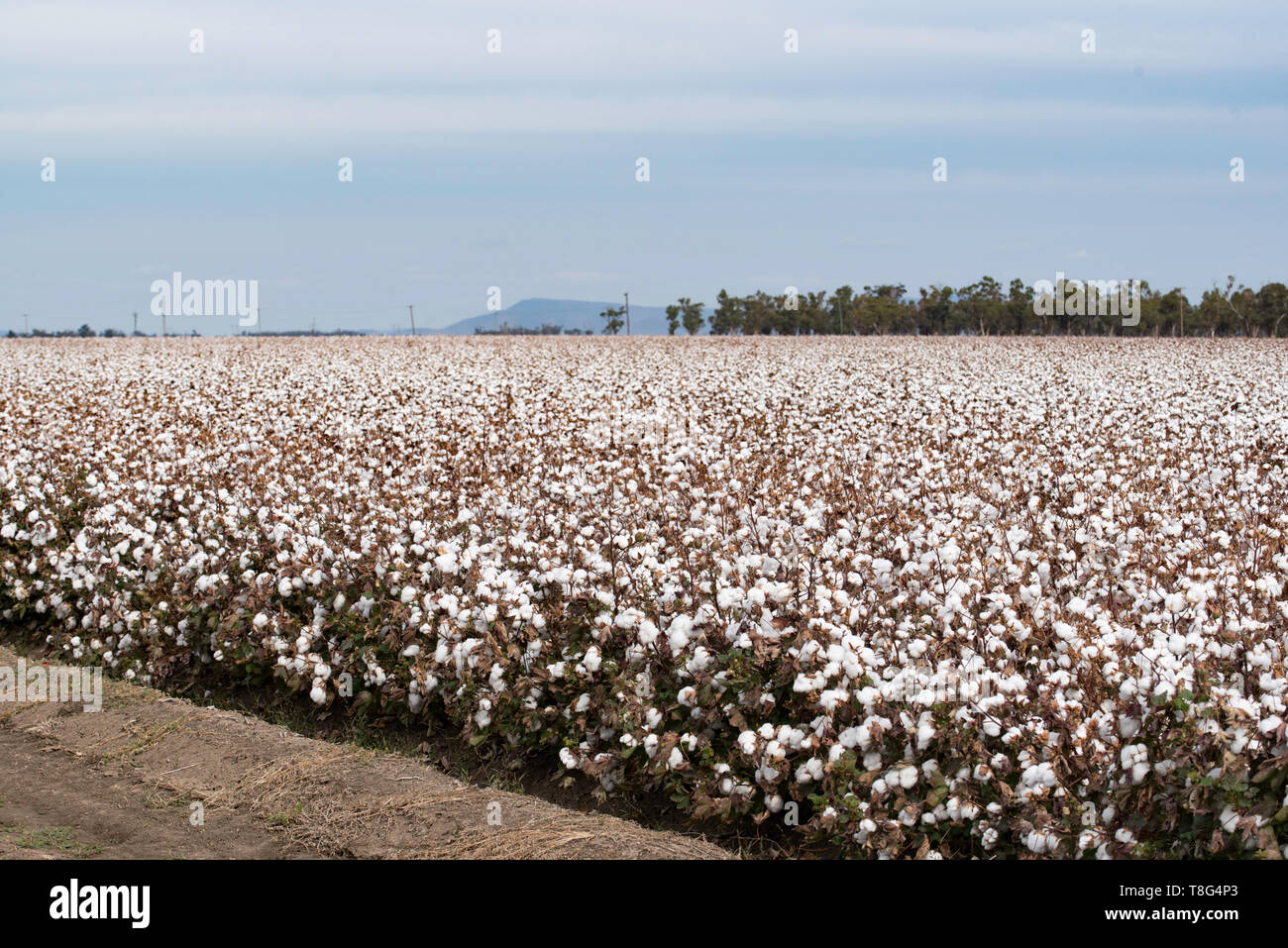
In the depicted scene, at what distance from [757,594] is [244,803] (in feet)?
11.3

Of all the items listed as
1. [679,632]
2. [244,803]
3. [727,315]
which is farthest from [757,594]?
[727,315]

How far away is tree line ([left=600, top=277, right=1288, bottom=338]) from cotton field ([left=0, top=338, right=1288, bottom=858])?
5555cm

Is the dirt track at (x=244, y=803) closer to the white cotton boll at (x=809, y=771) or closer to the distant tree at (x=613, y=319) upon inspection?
the white cotton boll at (x=809, y=771)

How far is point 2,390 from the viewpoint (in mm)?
23844

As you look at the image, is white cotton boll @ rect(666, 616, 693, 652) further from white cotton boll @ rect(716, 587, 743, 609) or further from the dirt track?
the dirt track

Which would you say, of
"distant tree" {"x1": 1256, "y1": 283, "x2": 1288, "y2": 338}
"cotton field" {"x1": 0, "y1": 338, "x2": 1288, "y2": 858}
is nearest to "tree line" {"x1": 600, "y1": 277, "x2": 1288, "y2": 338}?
"distant tree" {"x1": 1256, "y1": 283, "x2": 1288, "y2": 338}

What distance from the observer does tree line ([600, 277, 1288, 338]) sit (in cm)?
7600

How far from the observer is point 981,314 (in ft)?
287

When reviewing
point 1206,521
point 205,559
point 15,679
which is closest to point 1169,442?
point 1206,521

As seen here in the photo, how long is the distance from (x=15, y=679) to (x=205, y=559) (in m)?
1.92

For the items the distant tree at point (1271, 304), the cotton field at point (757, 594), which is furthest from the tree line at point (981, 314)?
the cotton field at point (757, 594)

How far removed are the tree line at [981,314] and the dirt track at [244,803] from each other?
202ft

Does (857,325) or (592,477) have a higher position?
(857,325)
